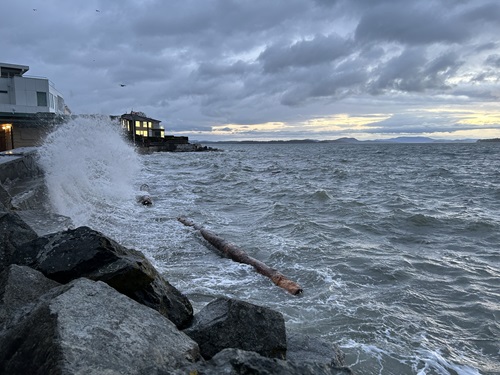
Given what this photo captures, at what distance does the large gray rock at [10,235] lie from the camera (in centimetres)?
494

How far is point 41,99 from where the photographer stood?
151 ft

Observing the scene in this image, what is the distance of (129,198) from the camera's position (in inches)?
671

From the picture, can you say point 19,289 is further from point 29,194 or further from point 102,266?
point 29,194

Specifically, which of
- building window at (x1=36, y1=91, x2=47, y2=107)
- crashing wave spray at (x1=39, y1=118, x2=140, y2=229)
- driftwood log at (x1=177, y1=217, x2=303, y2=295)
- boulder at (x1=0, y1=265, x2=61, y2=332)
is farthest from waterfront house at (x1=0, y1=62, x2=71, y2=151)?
boulder at (x1=0, y1=265, x2=61, y2=332)

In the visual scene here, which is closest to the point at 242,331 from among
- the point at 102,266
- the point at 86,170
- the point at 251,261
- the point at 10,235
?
the point at 102,266

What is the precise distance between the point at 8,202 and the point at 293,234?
725 centimetres

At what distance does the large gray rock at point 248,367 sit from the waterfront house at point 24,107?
33.3 metres

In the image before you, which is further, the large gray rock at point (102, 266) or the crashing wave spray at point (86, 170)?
the crashing wave spray at point (86, 170)

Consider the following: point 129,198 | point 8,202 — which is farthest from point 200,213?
point 8,202

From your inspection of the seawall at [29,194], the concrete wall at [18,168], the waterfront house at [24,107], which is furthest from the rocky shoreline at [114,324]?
the waterfront house at [24,107]

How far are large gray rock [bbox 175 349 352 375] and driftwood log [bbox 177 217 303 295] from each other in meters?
4.40

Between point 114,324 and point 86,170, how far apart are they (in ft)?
53.6

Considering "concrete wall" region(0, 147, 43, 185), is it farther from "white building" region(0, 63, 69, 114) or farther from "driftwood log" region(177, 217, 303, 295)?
"white building" region(0, 63, 69, 114)

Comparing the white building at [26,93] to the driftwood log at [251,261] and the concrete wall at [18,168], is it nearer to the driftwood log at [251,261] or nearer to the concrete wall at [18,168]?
the concrete wall at [18,168]
